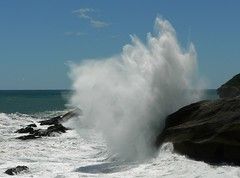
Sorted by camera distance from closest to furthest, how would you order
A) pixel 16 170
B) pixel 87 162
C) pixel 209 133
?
pixel 209 133 → pixel 16 170 → pixel 87 162

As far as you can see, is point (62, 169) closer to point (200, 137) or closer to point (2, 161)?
point (2, 161)

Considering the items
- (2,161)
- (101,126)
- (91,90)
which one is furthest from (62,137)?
(2,161)

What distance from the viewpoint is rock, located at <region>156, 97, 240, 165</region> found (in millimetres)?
18172

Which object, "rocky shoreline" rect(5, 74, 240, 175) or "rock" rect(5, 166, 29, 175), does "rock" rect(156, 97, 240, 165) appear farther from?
"rock" rect(5, 166, 29, 175)

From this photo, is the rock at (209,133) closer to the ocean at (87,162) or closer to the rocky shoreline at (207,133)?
the rocky shoreline at (207,133)

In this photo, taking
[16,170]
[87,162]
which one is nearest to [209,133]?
[87,162]

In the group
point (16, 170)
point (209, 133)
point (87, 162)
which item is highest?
point (87, 162)

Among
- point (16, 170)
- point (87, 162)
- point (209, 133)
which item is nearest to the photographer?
point (209, 133)

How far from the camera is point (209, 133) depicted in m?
19.1

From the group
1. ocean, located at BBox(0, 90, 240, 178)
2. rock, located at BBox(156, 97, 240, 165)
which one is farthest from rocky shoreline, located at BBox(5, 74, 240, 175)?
ocean, located at BBox(0, 90, 240, 178)

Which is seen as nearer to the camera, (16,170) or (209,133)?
(209,133)

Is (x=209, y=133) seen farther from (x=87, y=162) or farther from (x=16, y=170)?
(x=16, y=170)

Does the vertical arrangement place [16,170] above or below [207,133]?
above

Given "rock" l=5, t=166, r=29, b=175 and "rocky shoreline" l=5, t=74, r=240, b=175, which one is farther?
"rock" l=5, t=166, r=29, b=175
